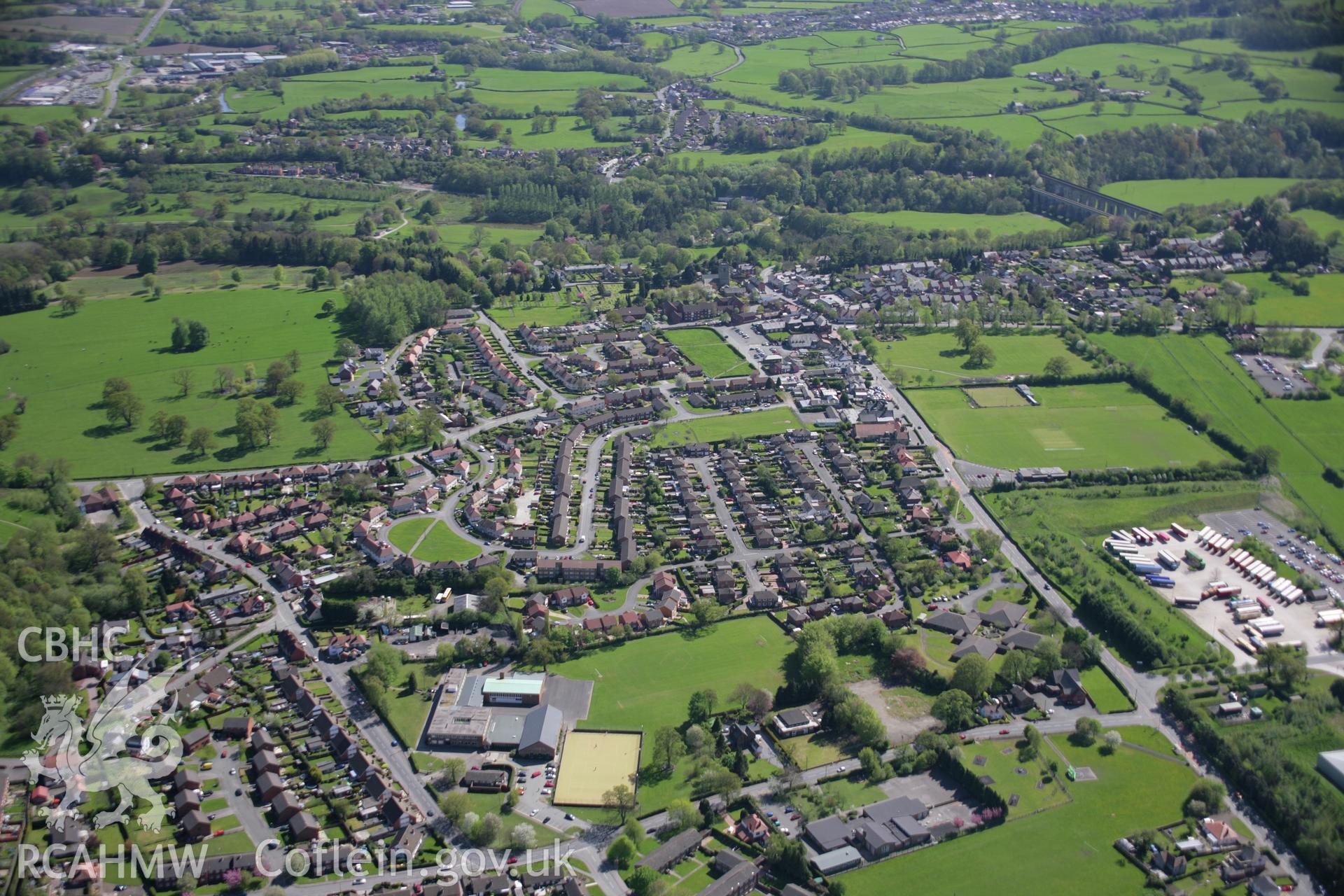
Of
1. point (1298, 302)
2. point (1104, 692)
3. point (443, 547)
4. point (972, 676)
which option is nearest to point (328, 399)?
point (443, 547)

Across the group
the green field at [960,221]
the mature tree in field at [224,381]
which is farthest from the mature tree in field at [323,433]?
the green field at [960,221]

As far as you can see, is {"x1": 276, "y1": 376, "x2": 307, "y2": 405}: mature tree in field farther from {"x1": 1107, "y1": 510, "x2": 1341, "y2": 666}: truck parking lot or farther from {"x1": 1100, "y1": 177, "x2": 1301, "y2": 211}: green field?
{"x1": 1100, "y1": 177, "x2": 1301, "y2": 211}: green field

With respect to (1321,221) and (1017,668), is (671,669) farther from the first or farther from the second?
(1321,221)

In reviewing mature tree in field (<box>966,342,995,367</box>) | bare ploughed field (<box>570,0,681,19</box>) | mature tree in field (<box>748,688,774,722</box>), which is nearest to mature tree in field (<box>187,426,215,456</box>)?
mature tree in field (<box>748,688,774,722</box>)

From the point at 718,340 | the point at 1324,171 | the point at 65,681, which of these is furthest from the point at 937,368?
the point at 1324,171

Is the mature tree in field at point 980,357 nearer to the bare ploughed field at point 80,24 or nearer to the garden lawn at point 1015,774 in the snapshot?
the garden lawn at point 1015,774

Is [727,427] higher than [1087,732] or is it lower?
higher
